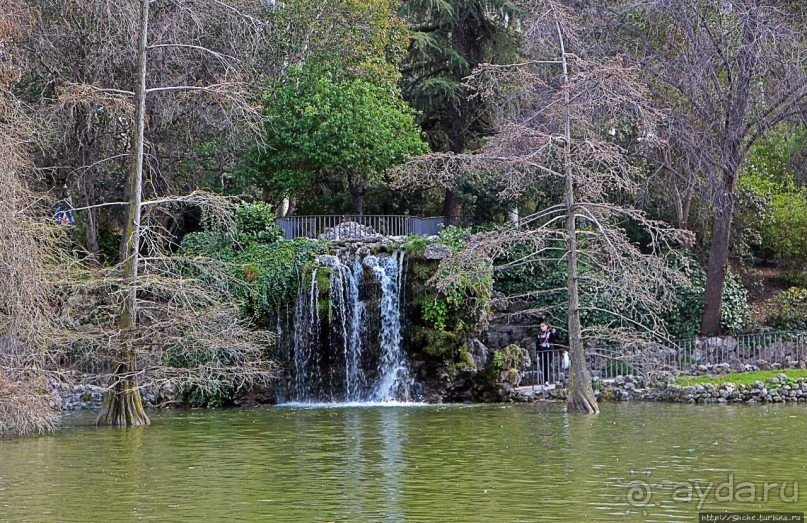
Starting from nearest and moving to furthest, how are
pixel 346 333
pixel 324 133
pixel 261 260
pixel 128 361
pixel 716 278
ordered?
pixel 128 361 → pixel 346 333 → pixel 261 260 → pixel 716 278 → pixel 324 133

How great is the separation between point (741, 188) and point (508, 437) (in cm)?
2013

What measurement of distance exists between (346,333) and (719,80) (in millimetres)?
13379

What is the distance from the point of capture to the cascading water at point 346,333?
95.9 ft

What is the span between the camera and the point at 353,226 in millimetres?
32969

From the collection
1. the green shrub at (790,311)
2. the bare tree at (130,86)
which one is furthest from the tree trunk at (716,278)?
the bare tree at (130,86)

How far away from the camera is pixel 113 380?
22.2 metres

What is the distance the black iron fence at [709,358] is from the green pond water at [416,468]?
526cm

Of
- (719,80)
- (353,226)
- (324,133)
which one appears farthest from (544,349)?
(719,80)

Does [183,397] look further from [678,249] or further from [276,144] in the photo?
[678,249]

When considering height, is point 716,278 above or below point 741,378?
above

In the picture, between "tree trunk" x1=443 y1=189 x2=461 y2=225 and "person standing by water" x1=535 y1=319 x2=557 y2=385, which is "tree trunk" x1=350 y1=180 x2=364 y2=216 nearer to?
"tree trunk" x1=443 y1=189 x2=461 y2=225

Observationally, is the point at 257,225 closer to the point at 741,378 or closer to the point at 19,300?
the point at 741,378

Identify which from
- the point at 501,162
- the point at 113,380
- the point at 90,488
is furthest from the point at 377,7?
the point at 90,488

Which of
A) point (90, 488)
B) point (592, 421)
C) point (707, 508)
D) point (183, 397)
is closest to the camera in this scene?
point (707, 508)
